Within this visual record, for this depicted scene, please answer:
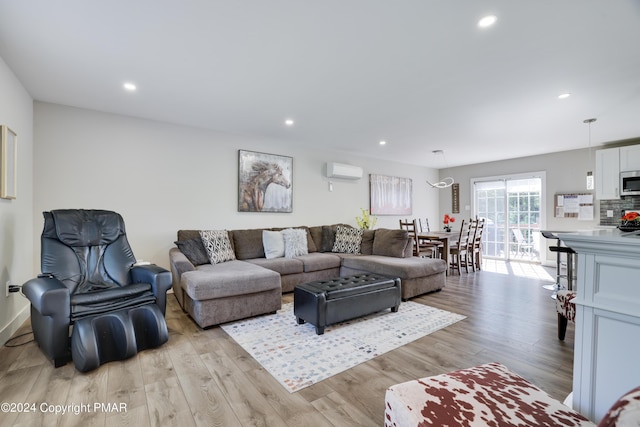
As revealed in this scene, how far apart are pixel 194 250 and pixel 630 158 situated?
7156 millimetres

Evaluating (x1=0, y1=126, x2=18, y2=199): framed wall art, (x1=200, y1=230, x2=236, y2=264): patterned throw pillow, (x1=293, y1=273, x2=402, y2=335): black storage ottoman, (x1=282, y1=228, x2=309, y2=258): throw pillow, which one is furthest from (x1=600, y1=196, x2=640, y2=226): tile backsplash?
(x1=0, y1=126, x2=18, y2=199): framed wall art

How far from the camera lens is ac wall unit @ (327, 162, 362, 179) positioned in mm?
5823

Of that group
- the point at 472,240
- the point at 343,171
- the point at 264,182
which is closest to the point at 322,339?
the point at 264,182

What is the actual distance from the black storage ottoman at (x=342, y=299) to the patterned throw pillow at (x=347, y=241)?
1676 millimetres

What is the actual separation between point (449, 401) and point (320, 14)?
2.23 metres

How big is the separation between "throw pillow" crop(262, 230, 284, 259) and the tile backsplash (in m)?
6.04

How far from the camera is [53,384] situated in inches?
76.0

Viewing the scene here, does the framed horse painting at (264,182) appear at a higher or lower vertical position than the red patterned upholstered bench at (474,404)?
Answer: higher

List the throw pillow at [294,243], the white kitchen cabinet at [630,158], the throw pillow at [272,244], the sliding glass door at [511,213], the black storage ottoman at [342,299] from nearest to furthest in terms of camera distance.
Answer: the black storage ottoman at [342,299] < the throw pillow at [272,244] < the throw pillow at [294,243] < the white kitchen cabinet at [630,158] < the sliding glass door at [511,213]

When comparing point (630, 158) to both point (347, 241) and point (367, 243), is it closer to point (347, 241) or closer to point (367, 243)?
point (367, 243)

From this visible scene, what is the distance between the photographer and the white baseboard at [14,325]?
2.45 m

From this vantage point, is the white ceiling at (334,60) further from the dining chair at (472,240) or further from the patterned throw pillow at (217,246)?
the dining chair at (472,240)

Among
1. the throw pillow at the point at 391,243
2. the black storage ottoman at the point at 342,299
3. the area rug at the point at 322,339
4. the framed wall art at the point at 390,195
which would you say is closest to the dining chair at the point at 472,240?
the framed wall art at the point at 390,195

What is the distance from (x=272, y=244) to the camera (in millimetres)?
4453
